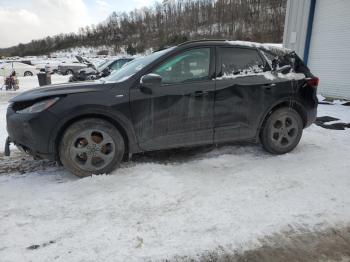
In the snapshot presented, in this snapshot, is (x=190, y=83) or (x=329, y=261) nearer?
(x=329, y=261)

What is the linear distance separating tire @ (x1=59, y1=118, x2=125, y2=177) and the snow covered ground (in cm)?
17

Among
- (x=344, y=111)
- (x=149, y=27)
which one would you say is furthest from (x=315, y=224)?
(x=149, y=27)

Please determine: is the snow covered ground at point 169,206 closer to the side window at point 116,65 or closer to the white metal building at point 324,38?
the white metal building at point 324,38

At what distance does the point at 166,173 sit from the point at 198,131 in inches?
29.7

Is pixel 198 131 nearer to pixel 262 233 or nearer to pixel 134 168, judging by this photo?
pixel 134 168

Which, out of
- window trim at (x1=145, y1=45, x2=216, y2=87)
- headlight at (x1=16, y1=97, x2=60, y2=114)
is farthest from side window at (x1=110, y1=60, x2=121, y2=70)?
headlight at (x1=16, y1=97, x2=60, y2=114)

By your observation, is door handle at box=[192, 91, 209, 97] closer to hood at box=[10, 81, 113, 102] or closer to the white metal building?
hood at box=[10, 81, 113, 102]

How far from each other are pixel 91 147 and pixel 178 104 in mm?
1251

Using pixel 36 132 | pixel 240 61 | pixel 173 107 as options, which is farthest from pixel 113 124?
pixel 240 61

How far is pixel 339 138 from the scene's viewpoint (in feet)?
18.0

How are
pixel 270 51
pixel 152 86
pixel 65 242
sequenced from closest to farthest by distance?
pixel 65 242 → pixel 152 86 → pixel 270 51

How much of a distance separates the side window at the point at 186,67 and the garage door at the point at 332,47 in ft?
24.7

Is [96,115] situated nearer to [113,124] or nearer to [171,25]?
[113,124]

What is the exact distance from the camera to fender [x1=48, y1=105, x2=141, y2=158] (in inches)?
146
